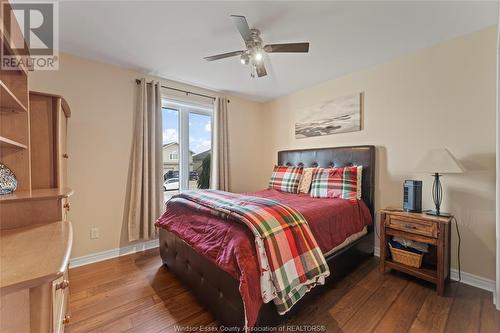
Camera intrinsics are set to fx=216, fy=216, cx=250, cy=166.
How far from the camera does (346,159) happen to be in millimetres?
2836

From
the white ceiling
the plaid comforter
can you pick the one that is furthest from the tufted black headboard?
the plaid comforter

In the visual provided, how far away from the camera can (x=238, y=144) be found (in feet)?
12.9

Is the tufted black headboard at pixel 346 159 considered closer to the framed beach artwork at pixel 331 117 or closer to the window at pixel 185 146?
the framed beach artwork at pixel 331 117

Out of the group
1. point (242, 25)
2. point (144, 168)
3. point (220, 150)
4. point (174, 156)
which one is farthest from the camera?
point (220, 150)

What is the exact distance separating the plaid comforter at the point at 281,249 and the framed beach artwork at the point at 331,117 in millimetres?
1839

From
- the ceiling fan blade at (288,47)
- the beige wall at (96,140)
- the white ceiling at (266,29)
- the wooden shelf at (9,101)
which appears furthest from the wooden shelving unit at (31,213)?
the ceiling fan blade at (288,47)

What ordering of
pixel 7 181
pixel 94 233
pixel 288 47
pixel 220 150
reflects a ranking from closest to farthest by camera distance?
pixel 7 181, pixel 288 47, pixel 94 233, pixel 220 150

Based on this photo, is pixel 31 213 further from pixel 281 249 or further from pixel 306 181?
pixel 306 181

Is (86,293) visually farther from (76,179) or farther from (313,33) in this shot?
(313,33)

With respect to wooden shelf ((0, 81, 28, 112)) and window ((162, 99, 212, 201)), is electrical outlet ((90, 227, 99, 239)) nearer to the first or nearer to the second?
window ((162, 99, 212, 201))

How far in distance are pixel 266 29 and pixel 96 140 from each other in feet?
7.38

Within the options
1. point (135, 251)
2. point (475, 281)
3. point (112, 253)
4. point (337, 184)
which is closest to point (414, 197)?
point (337, 184)

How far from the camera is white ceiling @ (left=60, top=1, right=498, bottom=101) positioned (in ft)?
5.59

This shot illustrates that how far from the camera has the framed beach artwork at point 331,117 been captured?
286cm
